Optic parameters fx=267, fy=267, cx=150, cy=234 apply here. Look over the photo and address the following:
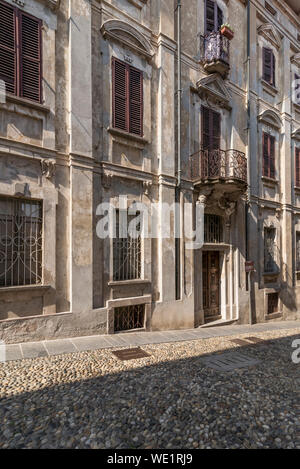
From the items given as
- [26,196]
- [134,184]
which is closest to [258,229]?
[134,184]

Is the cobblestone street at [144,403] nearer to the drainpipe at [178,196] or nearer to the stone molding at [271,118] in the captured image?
the drainpipe at [178,196]

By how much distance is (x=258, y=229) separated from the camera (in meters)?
12.1

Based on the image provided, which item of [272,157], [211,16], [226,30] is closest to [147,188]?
[226,30]

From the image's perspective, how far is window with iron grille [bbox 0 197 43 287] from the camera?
5898 millimetres

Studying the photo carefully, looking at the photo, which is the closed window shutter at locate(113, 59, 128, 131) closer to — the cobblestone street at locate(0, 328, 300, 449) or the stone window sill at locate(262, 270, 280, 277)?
the cobblestone street at locate(0, 328, 300, 449)

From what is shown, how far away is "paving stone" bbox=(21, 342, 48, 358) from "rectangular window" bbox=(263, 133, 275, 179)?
456 inches

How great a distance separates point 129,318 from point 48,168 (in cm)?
467

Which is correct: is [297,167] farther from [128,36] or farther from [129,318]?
[129,318]

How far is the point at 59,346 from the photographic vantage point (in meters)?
5.90

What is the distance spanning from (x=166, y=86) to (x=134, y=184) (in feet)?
11.6

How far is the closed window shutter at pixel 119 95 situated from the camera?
7.74 meters

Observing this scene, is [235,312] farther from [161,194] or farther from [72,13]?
[72,13]

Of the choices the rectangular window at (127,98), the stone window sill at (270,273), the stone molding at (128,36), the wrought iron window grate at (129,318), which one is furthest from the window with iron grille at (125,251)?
the stone window sill at (270,273)

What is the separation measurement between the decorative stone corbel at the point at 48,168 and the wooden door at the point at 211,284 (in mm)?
6328
